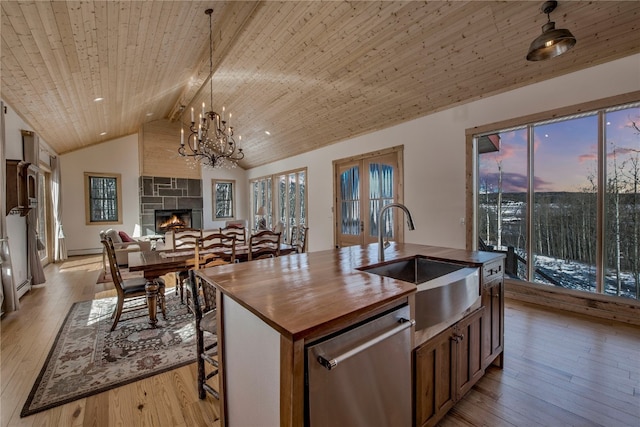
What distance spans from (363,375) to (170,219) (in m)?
8.78

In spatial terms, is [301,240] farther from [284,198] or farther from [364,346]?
[284,198]

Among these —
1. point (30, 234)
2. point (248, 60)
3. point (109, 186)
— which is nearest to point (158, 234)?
point (109, 186)

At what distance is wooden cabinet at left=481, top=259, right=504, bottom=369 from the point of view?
1.97 meters

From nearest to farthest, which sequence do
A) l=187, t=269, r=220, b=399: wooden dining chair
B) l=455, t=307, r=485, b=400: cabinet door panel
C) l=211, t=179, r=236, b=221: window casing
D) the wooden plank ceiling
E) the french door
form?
l=455, t=307, r=485, b=400: cabinet door panel → l=187, t=269, r=220, b=399: wooden dining chair → the wooden plank ceiling → the french door → l=211, t=179, r=236, b=221: window casing

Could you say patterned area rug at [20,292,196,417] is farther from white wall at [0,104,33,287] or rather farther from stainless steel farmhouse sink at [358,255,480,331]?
stainless steel farmhouse sink at [358,255,480,331]

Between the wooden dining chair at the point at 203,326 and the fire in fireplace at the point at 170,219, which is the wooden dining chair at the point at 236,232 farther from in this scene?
the fire in fireplace at the point at 170,219

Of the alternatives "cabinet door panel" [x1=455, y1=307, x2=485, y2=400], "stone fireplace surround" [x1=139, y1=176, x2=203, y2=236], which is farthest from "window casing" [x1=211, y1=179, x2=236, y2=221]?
"cabinet door panel" [x1=455, y1=307, x2=485, y2=400]

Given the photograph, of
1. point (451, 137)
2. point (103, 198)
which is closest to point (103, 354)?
point (451, 137)

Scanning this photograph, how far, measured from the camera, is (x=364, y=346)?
41.8 inches

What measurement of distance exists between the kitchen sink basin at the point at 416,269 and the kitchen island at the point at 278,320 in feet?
1.47

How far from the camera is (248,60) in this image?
4.35 meters

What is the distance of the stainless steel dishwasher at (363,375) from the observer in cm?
93

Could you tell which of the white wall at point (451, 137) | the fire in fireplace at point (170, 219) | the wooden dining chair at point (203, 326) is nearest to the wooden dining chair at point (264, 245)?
the wooden dining chair at point (203, 326)

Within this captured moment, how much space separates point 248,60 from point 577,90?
14.2 ft
